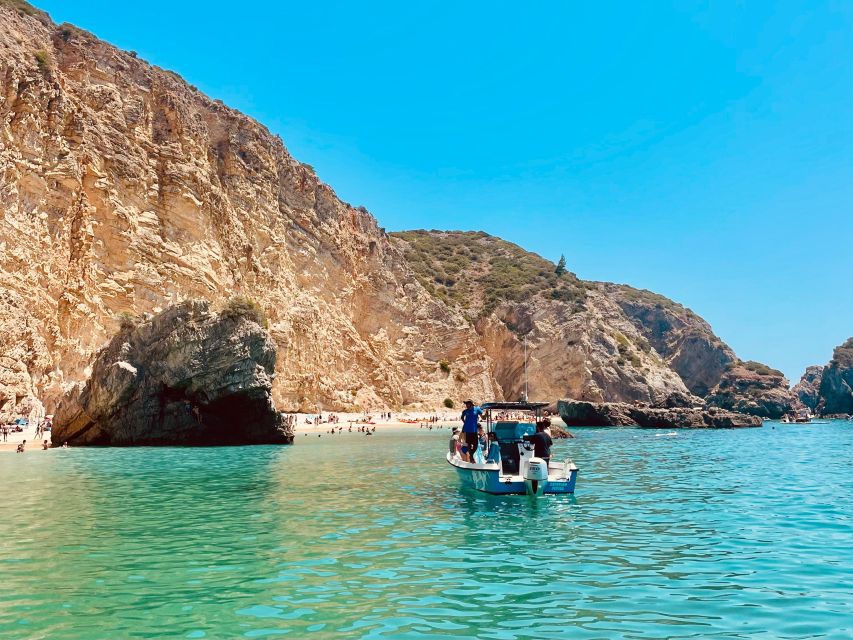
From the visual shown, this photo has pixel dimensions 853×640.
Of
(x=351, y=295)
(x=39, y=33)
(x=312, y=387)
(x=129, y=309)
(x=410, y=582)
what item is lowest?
(x=410, y=582)

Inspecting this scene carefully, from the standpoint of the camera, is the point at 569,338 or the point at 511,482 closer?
the point at 511,482

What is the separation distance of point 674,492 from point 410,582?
11.2 m

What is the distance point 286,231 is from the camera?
7231 cm

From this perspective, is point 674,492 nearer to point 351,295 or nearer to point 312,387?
point 312,387

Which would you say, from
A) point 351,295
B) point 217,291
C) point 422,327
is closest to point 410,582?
point 217,291

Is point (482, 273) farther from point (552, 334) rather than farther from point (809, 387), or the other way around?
point (809, 387)

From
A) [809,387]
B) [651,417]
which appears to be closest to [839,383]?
[809,387]

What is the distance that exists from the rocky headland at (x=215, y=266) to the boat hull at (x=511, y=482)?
34635mm

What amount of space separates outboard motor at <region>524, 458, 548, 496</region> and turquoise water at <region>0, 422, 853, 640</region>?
48 cm

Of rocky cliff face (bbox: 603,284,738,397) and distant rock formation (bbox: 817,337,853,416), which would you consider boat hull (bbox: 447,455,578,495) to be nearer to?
rocky cliff face (bbox: 603,284,738,397)

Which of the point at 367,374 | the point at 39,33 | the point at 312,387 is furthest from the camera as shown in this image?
the point at 367,374

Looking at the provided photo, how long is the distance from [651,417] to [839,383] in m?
76.0

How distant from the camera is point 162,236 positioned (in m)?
56.9

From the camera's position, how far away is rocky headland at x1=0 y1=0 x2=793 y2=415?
45.7 meters
